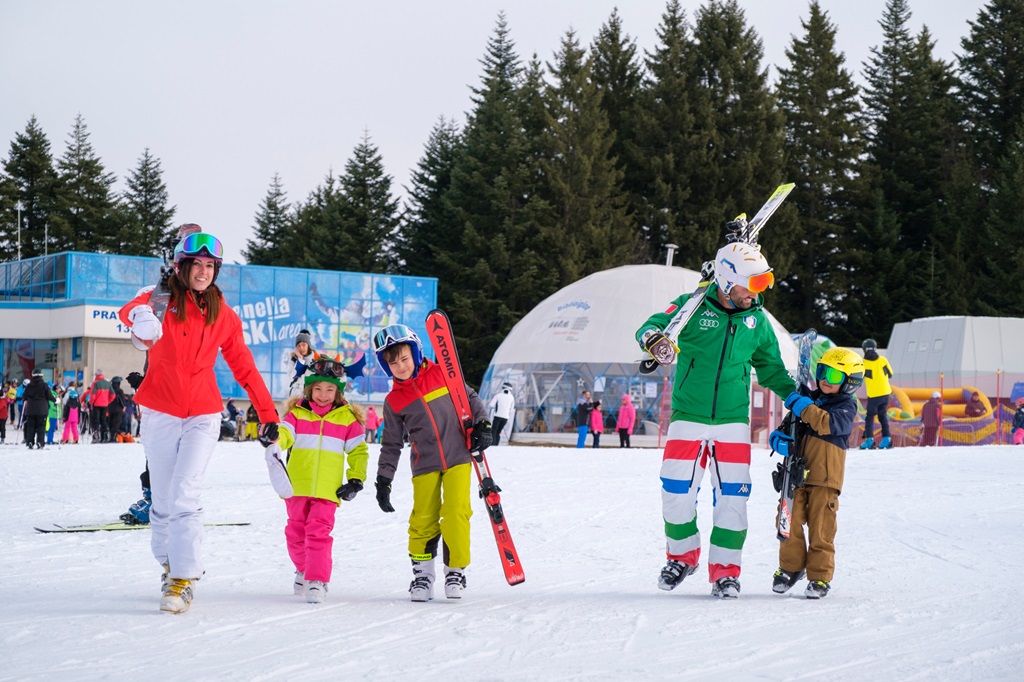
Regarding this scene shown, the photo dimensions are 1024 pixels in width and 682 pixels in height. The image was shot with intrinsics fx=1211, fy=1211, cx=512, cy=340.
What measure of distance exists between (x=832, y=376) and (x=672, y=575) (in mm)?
1304

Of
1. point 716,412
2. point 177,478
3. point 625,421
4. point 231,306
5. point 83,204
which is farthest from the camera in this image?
point 83,204

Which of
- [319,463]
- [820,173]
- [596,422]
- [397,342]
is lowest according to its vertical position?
[596,422]

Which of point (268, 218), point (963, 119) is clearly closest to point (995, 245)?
point (963, 119)

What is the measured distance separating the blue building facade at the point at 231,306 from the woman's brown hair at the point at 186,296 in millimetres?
32607

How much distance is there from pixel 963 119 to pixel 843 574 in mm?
49767

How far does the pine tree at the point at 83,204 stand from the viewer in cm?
5953

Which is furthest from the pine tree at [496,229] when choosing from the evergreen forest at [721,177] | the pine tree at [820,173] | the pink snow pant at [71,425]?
the pink snow pant at [71,425]

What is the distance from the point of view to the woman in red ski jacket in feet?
17.9

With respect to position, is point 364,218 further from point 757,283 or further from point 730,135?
point 757,283

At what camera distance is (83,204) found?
60719 mm

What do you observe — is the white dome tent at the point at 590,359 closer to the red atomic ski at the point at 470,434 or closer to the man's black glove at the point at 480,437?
the red atomic ski at the point at 470,434

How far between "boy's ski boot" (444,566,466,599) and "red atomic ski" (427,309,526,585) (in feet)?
0.86

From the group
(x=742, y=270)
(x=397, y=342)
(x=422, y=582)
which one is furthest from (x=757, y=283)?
(x=422, y=582)

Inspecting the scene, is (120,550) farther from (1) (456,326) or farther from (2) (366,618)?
(1) (456,326)
